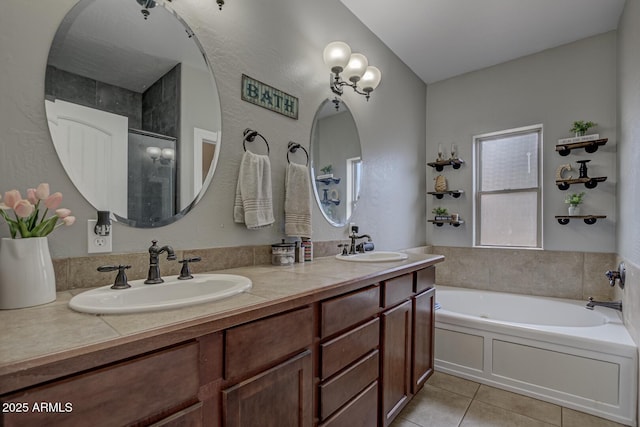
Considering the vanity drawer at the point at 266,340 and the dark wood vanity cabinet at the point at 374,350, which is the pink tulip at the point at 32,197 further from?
the dark wood vanity cabinet at the point at 374,350

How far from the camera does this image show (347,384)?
125 centimetres

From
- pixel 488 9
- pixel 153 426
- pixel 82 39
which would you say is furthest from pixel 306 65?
pixel 153 426

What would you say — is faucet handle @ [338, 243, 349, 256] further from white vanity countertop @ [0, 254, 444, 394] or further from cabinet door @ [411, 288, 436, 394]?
white vanity countertop @ [0, 254, 444, 394]

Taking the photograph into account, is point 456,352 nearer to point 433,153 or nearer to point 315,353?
point 315,353

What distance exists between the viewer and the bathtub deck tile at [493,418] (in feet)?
5.90

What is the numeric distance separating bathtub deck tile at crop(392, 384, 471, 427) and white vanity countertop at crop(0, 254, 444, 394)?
1.23 meters

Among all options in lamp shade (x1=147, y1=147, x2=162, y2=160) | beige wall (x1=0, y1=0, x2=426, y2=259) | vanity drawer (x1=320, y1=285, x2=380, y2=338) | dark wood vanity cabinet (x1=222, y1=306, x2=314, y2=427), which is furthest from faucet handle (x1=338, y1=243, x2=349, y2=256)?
lamp shade (x1=147, y1=147, x2=162, y2=160)

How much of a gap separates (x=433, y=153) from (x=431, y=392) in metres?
→ 2.45

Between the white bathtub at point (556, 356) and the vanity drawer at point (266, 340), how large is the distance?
1777 millimetres

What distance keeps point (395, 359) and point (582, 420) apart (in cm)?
130

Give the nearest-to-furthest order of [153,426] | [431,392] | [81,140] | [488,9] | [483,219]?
[153,426]
[81,140]
[431,392]
[488,9]
[483,219]

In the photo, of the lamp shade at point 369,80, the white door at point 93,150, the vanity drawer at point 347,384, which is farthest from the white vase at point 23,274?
the lamp shade at point 369,80

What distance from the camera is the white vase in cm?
80

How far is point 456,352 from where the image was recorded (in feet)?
7.77
